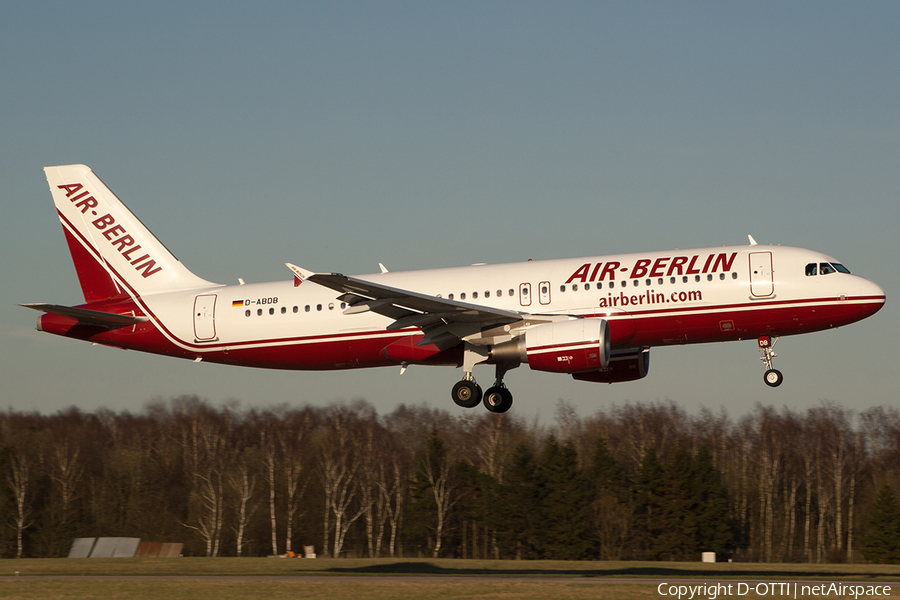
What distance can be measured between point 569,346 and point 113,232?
2062 centimetres

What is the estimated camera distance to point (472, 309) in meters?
33.5

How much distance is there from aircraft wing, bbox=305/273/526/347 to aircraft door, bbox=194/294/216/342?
5.99 m

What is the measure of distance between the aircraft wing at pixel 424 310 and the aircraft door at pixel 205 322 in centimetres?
599

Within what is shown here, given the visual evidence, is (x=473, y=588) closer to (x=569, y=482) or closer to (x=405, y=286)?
(x=405, y=286)

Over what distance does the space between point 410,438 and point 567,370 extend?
70996mm

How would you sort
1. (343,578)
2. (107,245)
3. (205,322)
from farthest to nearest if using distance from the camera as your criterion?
(107,245) → (205,322) → (343,578)

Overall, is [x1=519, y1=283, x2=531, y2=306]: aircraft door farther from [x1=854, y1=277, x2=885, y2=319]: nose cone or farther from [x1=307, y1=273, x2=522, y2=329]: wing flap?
[x1=854, y1=277, x2=885, y2=319]: nose cone

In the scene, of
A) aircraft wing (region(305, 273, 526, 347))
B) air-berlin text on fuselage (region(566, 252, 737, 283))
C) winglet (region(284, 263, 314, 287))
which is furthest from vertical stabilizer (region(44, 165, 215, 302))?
air-berlin text on fuselage (region(566, 252, 737, 283))

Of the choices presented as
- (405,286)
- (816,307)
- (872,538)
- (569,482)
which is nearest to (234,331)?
(405,286)

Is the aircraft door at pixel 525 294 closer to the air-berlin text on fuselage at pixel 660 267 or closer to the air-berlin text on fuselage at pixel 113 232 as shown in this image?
the air-berlin text on fuselage at pixel 660 267

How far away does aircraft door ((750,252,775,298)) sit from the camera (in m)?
33.5

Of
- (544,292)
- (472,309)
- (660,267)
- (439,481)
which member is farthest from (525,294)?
(439,481)

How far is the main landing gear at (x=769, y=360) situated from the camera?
34.4 m

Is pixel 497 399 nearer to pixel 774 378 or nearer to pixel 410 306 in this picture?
pixel 410 306
